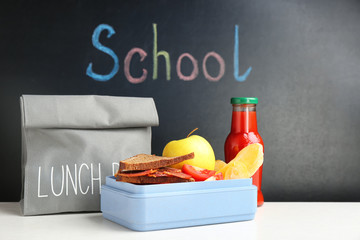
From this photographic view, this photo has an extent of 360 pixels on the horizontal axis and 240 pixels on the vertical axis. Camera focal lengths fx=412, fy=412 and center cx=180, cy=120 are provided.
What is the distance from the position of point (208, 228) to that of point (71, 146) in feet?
1.28

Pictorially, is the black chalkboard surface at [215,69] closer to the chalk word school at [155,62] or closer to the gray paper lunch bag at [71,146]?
the chalk word school at [155,62]

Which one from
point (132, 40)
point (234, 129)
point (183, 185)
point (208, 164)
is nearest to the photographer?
point (183, 185)

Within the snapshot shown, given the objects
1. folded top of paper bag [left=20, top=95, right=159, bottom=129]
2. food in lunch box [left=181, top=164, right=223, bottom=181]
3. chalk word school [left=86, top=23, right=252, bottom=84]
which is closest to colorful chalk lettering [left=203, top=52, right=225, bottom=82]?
chalk word school [left=86, top=23, right=252, bottom=84]

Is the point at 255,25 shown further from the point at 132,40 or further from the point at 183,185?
the point at 183,185

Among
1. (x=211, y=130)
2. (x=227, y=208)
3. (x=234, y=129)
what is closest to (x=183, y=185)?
(x=227, y=208)

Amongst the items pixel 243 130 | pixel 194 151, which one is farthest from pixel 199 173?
pixel 243 130

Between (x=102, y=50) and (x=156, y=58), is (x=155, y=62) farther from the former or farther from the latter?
(x=102, y=50)

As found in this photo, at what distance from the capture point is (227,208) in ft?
2.93

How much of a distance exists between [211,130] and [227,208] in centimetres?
39

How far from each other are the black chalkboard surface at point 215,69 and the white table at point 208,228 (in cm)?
23

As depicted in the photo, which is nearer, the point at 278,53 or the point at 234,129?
the point at 234,129

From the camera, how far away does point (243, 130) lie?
1.08m

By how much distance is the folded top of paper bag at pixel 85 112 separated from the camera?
0.96 meters

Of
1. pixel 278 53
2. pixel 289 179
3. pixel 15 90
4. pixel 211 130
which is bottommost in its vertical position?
pixel 289 179
